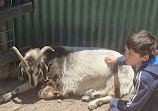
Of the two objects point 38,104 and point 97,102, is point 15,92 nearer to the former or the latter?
Answer: point 38,104

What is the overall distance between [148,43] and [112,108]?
1071 mm

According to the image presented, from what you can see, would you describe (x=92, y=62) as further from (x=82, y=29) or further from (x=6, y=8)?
(x=6, y=8)

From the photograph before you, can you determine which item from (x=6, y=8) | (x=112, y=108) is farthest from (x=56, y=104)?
(x=6, y=8)

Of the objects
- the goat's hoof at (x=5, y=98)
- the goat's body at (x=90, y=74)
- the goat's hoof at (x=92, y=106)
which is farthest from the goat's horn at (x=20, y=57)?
the goat's hoof at (x=92, y=106)

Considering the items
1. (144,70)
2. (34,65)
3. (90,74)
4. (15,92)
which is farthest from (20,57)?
(144,70)

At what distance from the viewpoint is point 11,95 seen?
5676 mm

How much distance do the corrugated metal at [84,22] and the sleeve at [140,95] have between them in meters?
2.79

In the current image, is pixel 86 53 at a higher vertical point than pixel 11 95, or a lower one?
higher

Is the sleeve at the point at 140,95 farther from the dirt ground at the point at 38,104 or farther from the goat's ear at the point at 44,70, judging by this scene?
the goat's ear at the point at 44,70

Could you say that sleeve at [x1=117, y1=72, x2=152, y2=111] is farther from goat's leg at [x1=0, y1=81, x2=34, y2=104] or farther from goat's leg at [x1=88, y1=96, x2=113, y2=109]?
goat's leg at [x1=0, y1=81, x2=34, y2=104]

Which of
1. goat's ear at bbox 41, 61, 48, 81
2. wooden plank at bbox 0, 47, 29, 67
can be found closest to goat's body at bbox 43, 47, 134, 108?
goat's ear at bbox 41, 61, 48, 81

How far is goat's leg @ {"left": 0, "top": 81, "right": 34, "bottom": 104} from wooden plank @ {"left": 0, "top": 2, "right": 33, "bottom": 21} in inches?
52.6

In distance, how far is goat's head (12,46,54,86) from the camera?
17.9ft

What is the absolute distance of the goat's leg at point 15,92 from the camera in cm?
558
